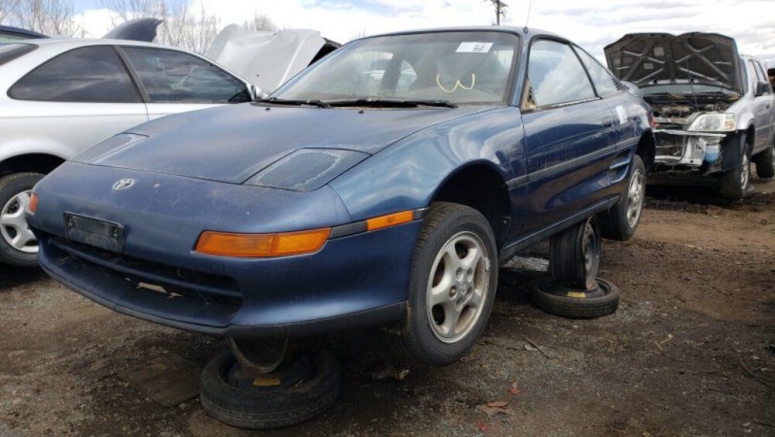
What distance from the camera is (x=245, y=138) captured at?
262 centimetres

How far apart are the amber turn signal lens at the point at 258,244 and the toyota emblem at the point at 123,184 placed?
0.50 metres

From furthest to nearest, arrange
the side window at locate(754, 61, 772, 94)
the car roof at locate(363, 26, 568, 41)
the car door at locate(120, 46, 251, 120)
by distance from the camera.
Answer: the side window at locate(754, 61, 772, 94) → the car door at locate(120, 46, 251, 120) → the car roof at locate(363, 26, 568, 41)

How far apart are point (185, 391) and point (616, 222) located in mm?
3089

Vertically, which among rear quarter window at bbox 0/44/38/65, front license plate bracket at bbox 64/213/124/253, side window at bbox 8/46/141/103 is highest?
rear quarter window at bbox 0/44/38/65

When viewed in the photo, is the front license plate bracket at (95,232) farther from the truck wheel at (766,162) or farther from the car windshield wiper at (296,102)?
the truck wheel at (766,162)

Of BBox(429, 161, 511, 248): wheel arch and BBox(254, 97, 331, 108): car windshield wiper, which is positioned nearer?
BBox(429, 161, 511, 248): wheel arch

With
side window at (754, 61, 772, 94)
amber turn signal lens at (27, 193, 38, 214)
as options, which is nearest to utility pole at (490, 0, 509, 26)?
side window at (754, 61, 772, 94)

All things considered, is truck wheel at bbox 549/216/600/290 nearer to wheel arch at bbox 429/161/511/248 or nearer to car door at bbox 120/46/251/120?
wheel arch at bbox 429/161/511/248

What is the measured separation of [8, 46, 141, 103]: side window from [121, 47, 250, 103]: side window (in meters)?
0.16

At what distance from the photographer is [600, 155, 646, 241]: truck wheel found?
4441 millimetres

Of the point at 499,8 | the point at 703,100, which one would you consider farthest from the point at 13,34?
the point at 499,8

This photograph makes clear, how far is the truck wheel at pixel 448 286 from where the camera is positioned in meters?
2.32

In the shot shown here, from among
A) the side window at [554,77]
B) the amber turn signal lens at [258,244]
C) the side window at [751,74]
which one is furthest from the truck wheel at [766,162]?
the amber turn signal lens at [258,244]

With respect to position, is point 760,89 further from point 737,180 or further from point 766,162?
point 766,162
